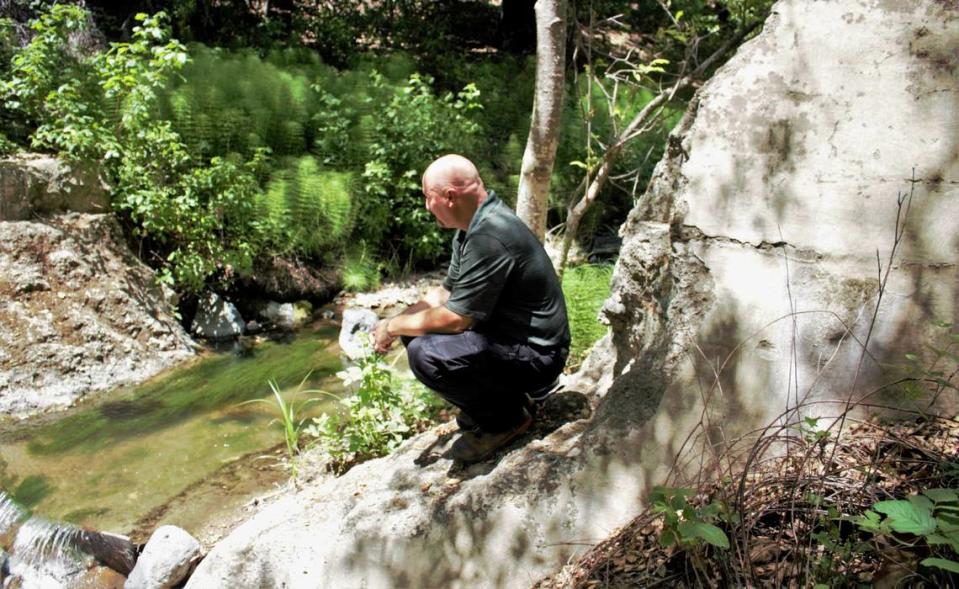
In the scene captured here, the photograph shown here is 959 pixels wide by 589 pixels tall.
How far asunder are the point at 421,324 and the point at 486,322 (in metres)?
0.30

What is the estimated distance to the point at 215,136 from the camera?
8227 mm

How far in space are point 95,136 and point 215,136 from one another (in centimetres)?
146

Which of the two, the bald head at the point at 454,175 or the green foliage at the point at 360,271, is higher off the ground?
the bald head at the point at 454,175

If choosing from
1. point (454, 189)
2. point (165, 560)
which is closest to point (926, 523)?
point (454, 189)

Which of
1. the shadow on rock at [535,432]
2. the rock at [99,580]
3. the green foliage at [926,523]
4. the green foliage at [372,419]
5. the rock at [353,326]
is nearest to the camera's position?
the green foliage at [926,523]

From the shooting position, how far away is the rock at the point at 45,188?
6816 millimetres

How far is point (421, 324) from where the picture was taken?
3.47 meters

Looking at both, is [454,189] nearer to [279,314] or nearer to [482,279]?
[482,279]

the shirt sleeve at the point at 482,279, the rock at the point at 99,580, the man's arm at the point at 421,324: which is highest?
the shirt sleeve at the point at 482,279

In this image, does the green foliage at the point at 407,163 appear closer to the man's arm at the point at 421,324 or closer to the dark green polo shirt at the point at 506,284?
the man's arm at the point at 421,324

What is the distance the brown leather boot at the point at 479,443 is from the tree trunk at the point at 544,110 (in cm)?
142

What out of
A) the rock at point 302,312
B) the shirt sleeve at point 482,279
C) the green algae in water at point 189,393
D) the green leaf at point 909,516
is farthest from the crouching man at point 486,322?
the rock at point 302,312

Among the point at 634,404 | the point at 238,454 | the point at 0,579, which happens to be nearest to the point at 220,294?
the point at 238,454

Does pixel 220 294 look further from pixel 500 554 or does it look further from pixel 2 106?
pixel 500 554
